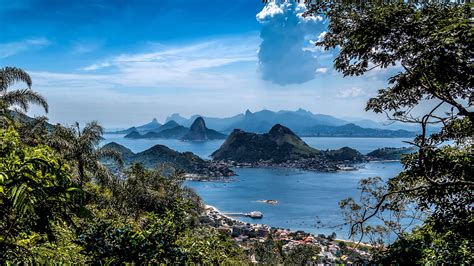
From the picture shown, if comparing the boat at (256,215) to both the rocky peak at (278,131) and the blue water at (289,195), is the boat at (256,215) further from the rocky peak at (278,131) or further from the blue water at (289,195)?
the rocky peak at (278,131)

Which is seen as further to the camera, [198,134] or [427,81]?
[198,134]

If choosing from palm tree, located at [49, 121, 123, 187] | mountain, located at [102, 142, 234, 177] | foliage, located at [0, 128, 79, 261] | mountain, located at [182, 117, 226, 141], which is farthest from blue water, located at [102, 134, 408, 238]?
mountain, located at [182, 117, 226, 141]

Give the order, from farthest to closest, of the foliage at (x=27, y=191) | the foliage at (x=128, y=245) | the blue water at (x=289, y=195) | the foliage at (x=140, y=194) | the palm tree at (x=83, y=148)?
1. the blue water at (x=289, y=195)
2. the foliage at (x=140, y=194)
3. the palm tree at (x=83, y=148)
4. the foliage at (x=128, y=245)
5. the foliage at (x=27, y=191)

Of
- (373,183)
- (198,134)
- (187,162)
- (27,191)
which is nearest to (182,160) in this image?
(187,162)

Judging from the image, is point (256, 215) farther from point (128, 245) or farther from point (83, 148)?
point (128, 245)

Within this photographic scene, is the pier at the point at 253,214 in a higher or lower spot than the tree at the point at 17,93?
lower

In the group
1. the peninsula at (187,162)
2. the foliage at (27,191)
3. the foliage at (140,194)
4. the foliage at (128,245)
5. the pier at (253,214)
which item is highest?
Result: the foliage at (27,191)

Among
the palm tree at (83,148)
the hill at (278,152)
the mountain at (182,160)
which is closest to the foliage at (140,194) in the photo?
the palm tree at (83,148)
